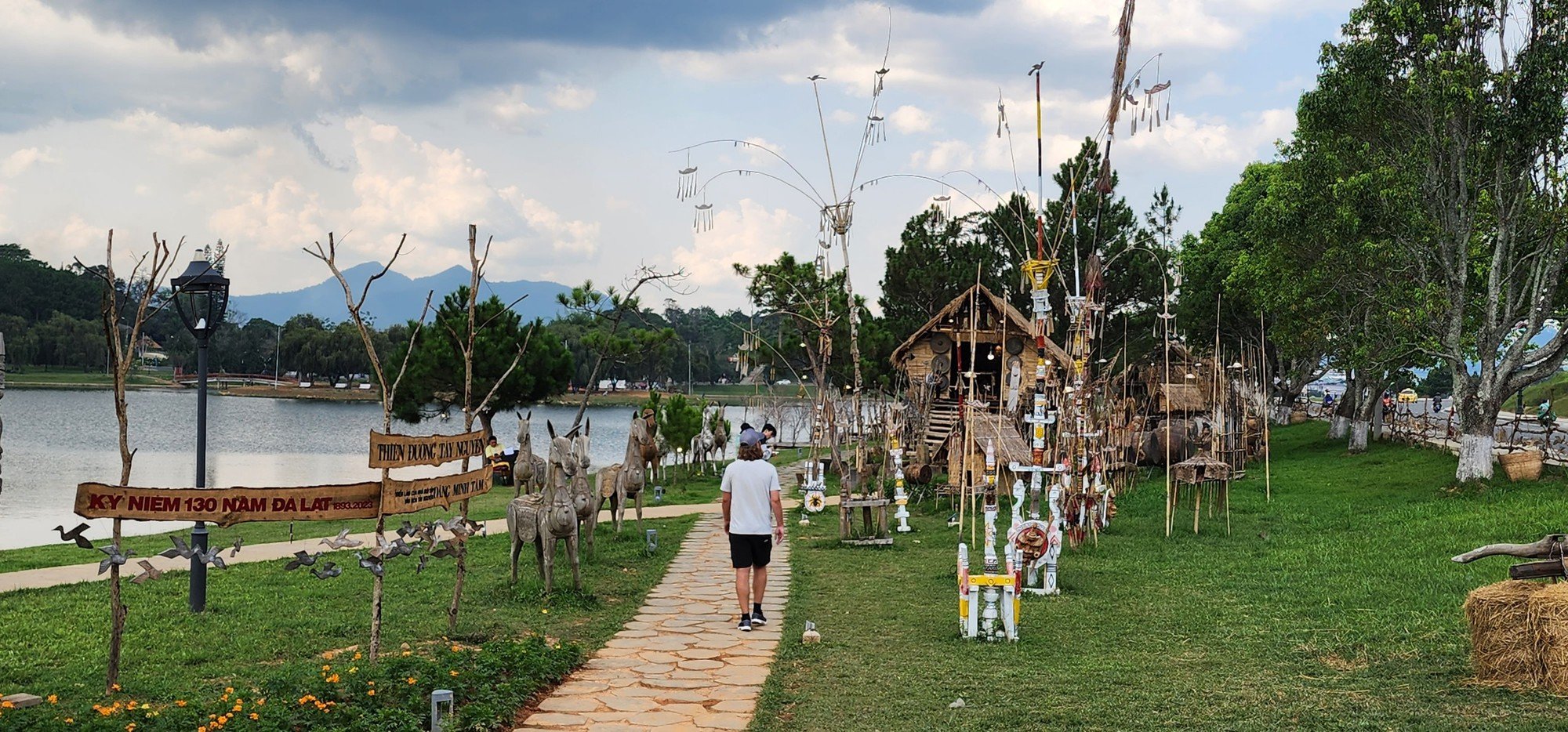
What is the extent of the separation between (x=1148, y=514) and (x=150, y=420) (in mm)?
49948

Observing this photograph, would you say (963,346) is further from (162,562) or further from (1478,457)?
(162,562)

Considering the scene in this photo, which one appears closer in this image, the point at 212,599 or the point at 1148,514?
the point at 212,599

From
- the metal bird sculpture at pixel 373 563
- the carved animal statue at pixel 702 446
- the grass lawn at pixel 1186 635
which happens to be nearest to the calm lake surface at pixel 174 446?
the carved animal statue at pixel 702 446

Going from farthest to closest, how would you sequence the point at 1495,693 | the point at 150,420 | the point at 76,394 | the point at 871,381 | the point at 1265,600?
the point at 76,394 → the point at 150,420 → the point at 871,381 → the point at 1265,600 → the point at 1495,693

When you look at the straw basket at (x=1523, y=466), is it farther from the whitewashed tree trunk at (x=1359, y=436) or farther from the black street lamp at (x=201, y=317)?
the black street lamp at (x=201, y=317)

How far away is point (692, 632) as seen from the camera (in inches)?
380

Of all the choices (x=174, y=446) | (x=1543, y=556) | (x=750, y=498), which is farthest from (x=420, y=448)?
(x=174, y=446)

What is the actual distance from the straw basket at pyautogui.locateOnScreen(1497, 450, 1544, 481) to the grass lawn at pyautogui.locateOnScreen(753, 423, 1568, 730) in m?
1.49

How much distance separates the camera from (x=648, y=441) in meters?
20.9

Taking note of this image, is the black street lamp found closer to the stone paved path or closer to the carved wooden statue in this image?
the stone paved path

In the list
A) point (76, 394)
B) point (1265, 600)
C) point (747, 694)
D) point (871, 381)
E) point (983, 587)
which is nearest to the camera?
point (747, 694)

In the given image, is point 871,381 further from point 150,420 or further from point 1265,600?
point 150,420

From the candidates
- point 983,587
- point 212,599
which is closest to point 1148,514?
point 983,587

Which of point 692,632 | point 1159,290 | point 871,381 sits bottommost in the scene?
point 692,632
